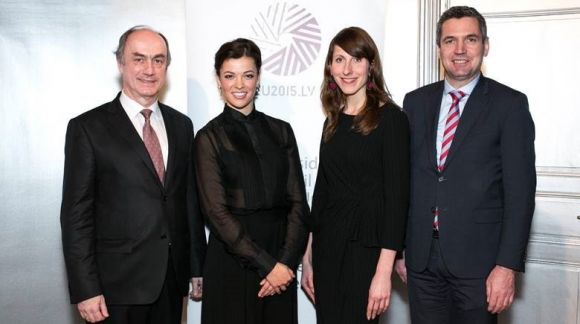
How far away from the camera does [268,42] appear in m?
3.29

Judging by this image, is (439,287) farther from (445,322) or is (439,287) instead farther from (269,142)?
Answer: (269,142)

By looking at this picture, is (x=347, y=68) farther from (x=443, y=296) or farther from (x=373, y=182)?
(x=443, y=296)

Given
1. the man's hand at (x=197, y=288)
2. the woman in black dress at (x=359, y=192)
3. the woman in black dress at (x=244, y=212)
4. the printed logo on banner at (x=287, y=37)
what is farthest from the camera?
the printed logo on banner at (x=287, y=37)

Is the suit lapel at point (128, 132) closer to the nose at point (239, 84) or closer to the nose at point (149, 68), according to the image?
the nose at point (149, 68)

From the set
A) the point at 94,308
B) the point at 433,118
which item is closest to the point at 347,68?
the point at 433,118

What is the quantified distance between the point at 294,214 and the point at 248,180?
26 centimetres

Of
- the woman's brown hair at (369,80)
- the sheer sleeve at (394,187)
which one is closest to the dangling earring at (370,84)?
the woman's brown hair at (369,80)

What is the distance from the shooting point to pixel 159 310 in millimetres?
2521

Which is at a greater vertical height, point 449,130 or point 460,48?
point 460,48

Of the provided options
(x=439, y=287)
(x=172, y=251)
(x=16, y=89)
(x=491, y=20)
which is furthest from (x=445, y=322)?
(x=16, y=89)

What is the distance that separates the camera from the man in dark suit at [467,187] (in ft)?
7.36

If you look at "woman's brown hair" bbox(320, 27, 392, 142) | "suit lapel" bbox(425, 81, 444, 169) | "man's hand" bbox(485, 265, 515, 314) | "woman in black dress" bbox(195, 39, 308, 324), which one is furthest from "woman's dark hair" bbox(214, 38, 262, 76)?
"man's hand" bbox(485, 265, 515, 314)

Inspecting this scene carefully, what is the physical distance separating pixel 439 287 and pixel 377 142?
2.19ft

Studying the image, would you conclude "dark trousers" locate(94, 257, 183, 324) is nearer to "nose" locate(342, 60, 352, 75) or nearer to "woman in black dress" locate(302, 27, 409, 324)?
"woman in black dress" locate(302, 27, 409, 324)
